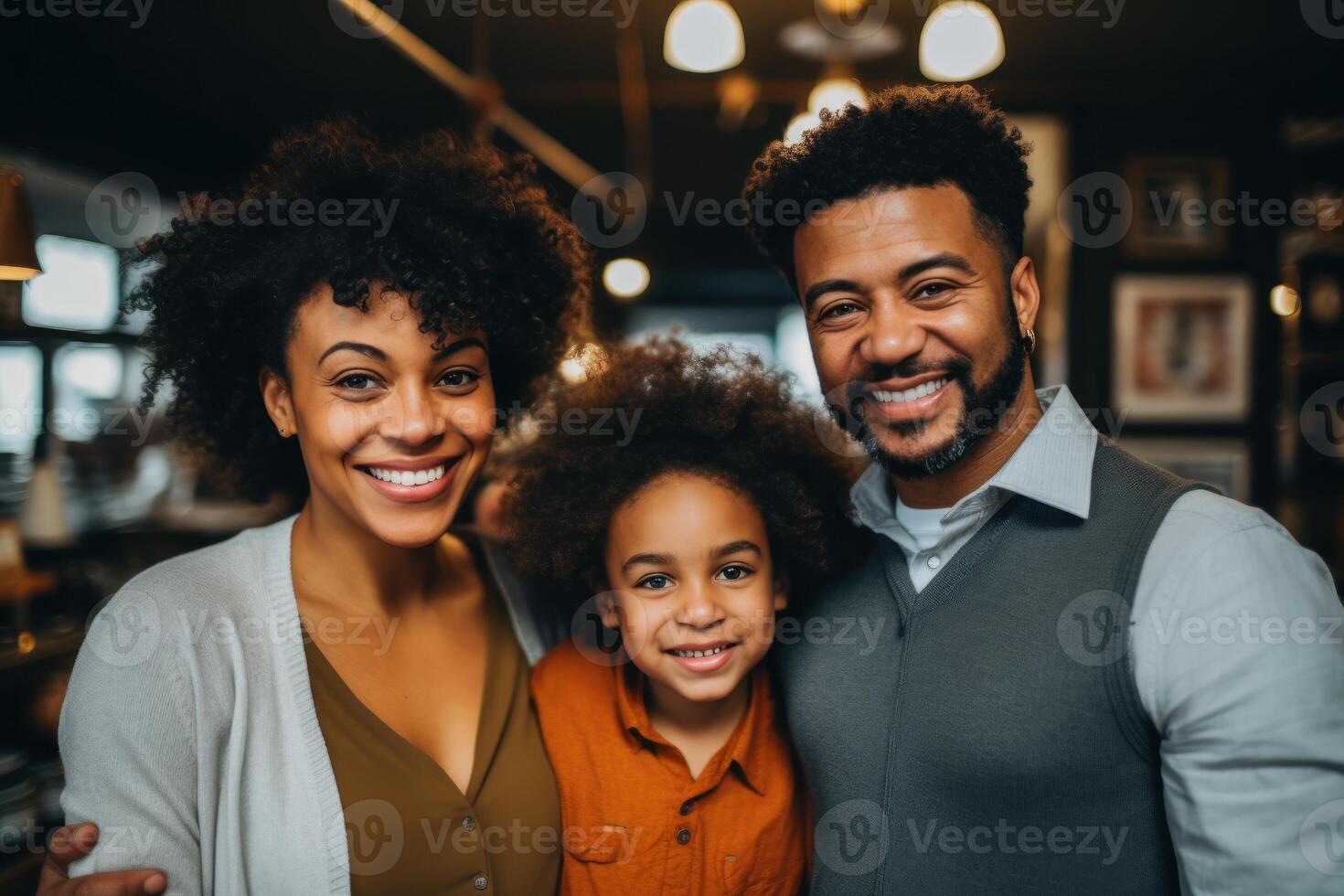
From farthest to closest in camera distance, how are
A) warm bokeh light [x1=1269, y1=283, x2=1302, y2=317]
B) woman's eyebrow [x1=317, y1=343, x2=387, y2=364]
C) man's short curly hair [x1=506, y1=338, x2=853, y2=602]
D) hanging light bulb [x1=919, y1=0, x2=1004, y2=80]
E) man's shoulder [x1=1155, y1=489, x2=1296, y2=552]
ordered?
1. warm bokeh light [x1=1269, y1=283, x2=1302, y2=317]
2. hanging light bulb [x1=919, y1=0, x2=1004, y2=80]
3. man's short curly hair [x1=506, y1=338, x2=853, y2=602]
4. woman's eyebrow [x1=317, y1=343, x2=387, y2=364]
5. man's shoulder [x1=1155, y1=489, x2=1296, y2=552]

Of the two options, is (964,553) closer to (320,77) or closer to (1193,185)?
(1193,185)

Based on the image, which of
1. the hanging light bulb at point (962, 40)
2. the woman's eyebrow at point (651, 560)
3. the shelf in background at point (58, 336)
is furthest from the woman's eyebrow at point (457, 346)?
the hanging light bulb at point (962, 40)

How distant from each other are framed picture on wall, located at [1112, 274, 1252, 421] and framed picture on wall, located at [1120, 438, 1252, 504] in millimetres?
131

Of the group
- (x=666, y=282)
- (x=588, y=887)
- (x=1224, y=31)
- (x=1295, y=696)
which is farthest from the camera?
(x=666, y=282)

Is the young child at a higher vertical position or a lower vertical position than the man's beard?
lower

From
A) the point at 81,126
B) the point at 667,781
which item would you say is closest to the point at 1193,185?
the point at 667,781

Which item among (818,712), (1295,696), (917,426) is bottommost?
(818,712)

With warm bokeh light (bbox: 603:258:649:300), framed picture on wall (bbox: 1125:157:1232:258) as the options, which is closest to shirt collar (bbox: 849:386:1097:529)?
framed picture on wall (bbox: 1125:157:1232:258)

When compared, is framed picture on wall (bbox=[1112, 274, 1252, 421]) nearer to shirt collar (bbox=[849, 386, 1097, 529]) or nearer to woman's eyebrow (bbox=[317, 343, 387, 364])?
shirt collar (bbox=[849, 386, 1097, 529])

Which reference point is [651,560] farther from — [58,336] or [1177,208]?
[1177,208]

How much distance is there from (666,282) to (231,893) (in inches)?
363

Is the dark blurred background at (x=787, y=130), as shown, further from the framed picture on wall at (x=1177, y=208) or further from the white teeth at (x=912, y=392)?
the white teeth at (x=912, y=392)

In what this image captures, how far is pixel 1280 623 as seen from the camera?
1349 mm

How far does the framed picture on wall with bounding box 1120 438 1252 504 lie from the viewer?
5211 mm
